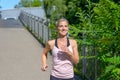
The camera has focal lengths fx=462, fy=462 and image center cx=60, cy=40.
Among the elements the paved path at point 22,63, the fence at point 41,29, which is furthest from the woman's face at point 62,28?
the fence at point 41,29

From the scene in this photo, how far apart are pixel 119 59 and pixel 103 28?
1199 millimetres

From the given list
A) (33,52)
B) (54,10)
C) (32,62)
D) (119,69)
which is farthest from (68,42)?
(54,10)

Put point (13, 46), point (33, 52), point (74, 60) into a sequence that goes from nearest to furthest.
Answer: point (74, 60) < point (33, 52) < point (13, 46)

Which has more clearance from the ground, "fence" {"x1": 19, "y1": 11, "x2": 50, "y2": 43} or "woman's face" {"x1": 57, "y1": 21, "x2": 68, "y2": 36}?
"woman's face" {"x1": 57, "y1": 21, "x2": 68, "y2": 36}

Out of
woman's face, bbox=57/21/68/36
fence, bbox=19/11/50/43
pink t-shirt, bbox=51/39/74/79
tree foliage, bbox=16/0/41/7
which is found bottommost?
tree foliage, bbox=16/0/41/7

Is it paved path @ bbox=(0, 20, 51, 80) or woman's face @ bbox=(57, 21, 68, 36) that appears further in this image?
paved path @ bbox=(0, 20, 51, 80)

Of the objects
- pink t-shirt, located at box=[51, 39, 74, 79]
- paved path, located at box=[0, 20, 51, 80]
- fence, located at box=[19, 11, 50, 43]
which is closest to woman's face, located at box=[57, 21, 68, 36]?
pink t-shirt, located at box=[51, 39, 74, 79]

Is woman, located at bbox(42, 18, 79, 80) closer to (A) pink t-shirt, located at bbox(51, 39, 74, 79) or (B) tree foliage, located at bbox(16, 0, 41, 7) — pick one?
(A) pink t-shirt, located at bbox(51, 39, 74, 79)

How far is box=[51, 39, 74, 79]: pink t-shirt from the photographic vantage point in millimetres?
6650

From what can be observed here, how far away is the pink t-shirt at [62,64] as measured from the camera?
6650mm

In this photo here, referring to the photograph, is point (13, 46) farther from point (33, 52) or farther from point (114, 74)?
point (114, 74)

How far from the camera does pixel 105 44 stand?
7570mm

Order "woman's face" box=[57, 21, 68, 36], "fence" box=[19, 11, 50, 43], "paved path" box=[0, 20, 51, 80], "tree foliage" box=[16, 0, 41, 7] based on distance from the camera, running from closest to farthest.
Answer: "woman's face" box=[57, 21, 68, 36] < "paved path" box=[0, 20, 51, 80] < "fence" box=[19, 11, 50, 43] < "tree foliage" box=[16, 0, 41, 7]

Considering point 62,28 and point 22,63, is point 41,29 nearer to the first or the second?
point 22,63
